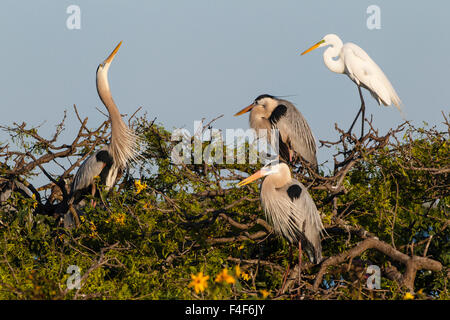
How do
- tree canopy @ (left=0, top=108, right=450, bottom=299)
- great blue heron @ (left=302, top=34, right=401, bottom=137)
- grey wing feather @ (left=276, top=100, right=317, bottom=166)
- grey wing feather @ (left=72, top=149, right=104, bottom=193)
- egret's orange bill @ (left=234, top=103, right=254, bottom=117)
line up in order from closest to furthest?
tree canopy @ (left=0, top=108, right=450, bottom=299), grey wing feather @ (left=72, top=149, right=104, bottom=193), great blue heron @ (left=302, top=34, right=401, bottom=137), grey wing feather @ (left=276, top=100, right=317, bottom=166), egret's orange bill @ (left=234, top=103, right=254, bottom=117)

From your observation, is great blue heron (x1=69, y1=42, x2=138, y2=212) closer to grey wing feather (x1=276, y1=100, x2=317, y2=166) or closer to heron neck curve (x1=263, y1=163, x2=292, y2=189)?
grey wing feather (x1=276, y1=100, x2=317, y2=166)

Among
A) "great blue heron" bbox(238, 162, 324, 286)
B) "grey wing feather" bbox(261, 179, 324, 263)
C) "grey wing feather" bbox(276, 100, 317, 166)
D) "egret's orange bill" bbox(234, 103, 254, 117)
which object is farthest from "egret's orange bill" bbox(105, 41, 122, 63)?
"grey wing feather" bbox(261, 179, 324, 263)

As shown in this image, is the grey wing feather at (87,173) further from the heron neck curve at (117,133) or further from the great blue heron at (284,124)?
the great blue heron at (284,124)

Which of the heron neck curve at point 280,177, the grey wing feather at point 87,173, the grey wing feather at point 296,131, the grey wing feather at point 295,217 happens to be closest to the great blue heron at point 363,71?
the grey wing feather at point 296,131

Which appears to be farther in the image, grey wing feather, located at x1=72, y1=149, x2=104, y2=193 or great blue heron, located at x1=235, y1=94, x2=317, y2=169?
great blue heron, located at x1=235, y1=94, x2=317, y2=169

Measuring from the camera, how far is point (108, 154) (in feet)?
22.5

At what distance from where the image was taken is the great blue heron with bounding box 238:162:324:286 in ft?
15.5

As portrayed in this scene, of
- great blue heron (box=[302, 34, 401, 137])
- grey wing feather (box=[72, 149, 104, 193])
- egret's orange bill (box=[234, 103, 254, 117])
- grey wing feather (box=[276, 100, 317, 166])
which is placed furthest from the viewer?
egret's orange bill (box=[234, 103, 254, 117])

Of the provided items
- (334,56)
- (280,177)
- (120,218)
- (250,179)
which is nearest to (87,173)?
(120,218)

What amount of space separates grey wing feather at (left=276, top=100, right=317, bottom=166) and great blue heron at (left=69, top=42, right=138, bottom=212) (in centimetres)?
174

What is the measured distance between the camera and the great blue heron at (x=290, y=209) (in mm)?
4719

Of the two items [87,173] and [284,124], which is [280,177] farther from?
[87,173]
